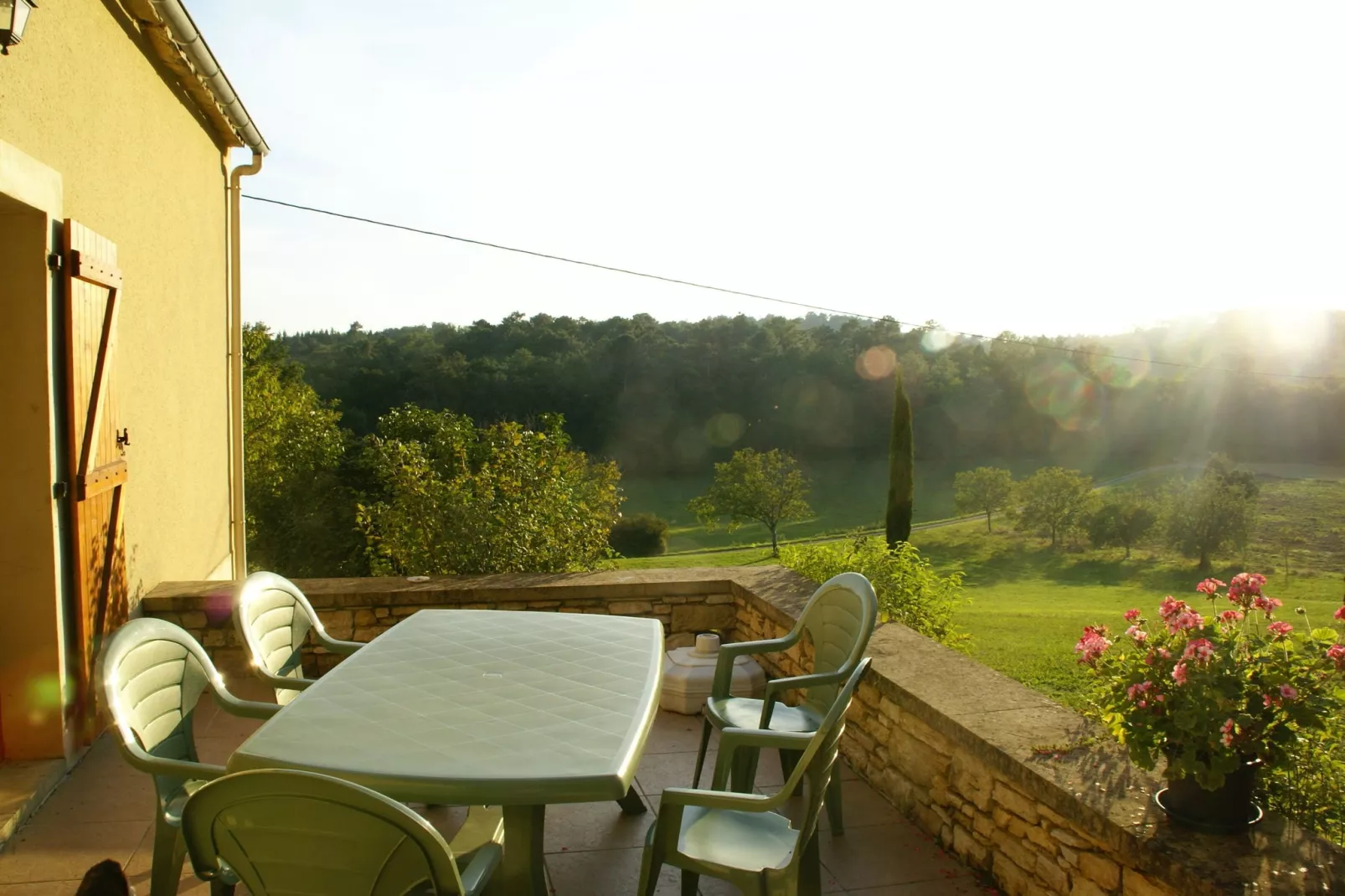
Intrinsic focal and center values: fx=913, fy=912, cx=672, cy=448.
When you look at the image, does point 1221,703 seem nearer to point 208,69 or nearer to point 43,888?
point 43,888

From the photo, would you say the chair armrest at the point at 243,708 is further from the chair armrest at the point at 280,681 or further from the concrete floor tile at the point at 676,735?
the concrete floor tile at the point at 676,735

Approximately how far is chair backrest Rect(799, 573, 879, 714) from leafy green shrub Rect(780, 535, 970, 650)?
158 centimetres

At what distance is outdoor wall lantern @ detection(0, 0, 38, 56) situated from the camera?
243 cm

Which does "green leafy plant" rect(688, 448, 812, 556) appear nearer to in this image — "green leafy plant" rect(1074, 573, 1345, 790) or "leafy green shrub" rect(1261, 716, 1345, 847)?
"leafy green shrub" rect(1261, 716, 1345, 847)

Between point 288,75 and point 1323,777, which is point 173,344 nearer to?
point 288,75

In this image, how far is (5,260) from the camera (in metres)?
2.91

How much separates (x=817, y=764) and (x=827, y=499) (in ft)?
111

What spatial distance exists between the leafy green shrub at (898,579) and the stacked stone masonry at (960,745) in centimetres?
46

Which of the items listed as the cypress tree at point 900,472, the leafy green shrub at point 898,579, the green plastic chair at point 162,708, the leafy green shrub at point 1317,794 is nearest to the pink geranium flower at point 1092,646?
the leafy green shrub at point 1317,794

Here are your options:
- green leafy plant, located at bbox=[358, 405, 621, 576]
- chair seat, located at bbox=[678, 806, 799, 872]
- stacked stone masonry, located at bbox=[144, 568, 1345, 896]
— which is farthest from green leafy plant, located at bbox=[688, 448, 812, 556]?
chair seat, located at bbox=[678, 806, 799, 872]

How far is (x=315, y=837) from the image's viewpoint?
130 cm

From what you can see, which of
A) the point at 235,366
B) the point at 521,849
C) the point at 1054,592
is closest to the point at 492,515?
the point at 235,366

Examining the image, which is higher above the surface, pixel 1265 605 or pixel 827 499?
pixel 1265 605

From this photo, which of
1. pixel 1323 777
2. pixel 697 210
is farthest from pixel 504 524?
pixel 697 210
